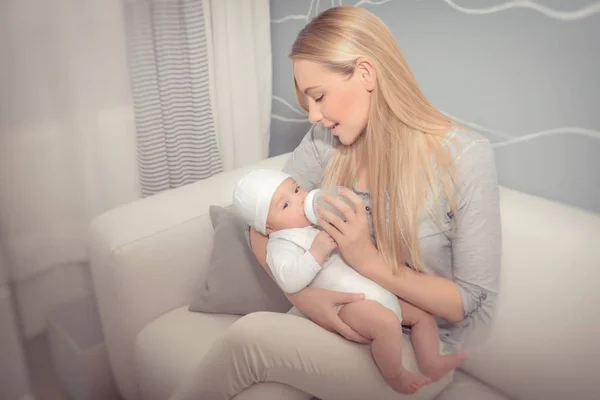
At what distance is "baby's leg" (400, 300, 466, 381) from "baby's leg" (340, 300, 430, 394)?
0.12 feet

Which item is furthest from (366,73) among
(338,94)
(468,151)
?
(468,151)

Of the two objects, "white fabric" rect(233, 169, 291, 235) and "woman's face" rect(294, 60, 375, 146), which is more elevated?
"woman's face" rect(294, 60, 375, 146)

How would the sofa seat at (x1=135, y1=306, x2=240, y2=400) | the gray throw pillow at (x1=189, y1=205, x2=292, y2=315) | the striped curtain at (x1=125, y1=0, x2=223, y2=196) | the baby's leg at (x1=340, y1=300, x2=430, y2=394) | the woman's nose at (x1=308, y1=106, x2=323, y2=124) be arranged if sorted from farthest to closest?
the striped curtain at (x1=125, y1=0, x2=223, y2=196), the gray throw pillow at (x1=189, y1=205, x2=292, y2=315), the sofa seat at (x1=135, y1=306, x2=240, y2=400), the woman's nose at (x1=308, y1=106, x2=323, y2=124), the baby's leg at (x1=340, y1=300, x2=430, y2=394)

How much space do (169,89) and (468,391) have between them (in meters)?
1.28

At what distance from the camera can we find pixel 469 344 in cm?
120

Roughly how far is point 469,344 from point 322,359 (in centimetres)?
36

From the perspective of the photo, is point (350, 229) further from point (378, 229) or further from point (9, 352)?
point (9, 352)

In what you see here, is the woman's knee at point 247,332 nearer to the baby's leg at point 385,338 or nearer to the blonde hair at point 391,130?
the baby's leg at point 385,338

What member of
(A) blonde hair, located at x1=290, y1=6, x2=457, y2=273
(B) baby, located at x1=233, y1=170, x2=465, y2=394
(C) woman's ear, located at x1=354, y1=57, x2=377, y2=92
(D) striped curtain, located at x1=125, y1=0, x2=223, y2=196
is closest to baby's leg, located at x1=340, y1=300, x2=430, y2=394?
(B) baby, located at x1=233, y1=170, x2=465, y2=394

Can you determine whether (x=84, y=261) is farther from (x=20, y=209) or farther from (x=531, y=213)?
(x=531, y=213)

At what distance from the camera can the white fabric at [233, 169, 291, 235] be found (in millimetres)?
1170

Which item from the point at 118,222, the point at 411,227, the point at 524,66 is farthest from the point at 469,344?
the point at 118,222

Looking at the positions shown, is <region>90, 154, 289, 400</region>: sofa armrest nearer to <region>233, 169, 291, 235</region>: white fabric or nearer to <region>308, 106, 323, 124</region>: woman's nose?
<region>233, 169, 291, 235</region>: white fabric

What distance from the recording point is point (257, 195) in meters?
1.18
